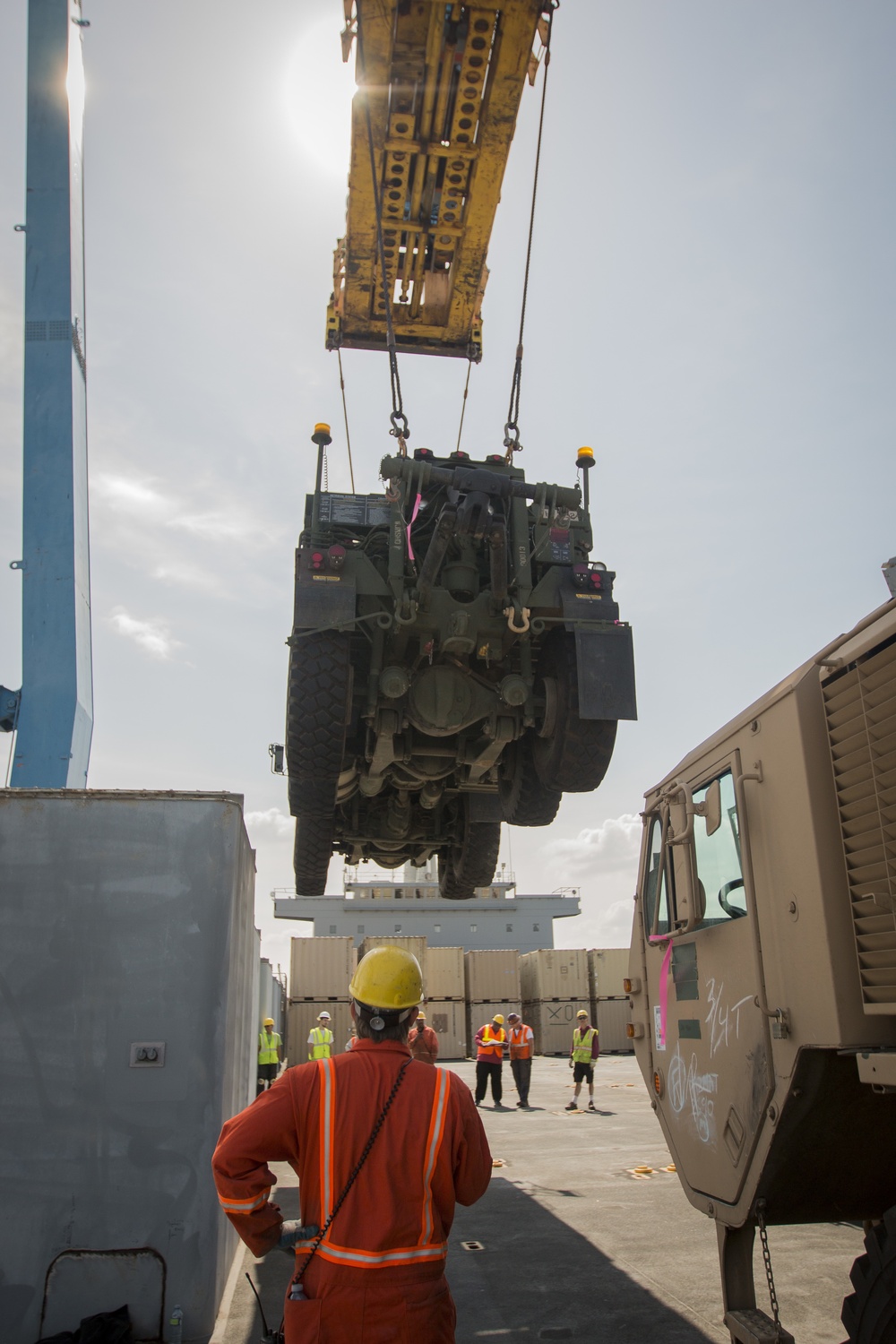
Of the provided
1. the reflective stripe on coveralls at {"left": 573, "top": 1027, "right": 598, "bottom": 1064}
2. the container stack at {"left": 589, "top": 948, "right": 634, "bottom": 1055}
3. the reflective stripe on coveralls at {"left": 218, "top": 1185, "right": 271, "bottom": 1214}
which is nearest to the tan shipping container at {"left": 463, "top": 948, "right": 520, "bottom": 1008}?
the container stack at {"left": 589, "top": 948, "right": 634, "bottom": 1055}

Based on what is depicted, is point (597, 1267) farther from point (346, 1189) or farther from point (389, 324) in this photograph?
point (389, 324)

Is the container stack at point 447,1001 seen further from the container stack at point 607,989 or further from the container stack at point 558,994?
the container stack at point 607,989

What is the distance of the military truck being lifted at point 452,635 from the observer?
6035mm

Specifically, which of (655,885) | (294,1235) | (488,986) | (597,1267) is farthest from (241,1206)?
(488,986)

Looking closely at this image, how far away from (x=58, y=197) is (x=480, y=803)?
605cm

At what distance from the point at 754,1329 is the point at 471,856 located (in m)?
5.76

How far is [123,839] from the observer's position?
4.20 m

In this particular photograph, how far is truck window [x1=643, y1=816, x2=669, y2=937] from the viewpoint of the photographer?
12.8ft

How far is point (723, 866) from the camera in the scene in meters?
3.32

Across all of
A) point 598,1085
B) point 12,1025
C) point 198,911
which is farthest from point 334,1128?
point 598,1085

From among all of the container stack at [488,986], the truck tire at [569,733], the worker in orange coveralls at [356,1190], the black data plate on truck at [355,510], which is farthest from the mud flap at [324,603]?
the container stack at [488,986]

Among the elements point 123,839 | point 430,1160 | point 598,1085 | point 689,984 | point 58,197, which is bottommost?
point 598,1085

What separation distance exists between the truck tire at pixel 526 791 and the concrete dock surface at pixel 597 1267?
2.66m

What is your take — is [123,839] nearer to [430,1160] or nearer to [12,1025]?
[12,1025]
